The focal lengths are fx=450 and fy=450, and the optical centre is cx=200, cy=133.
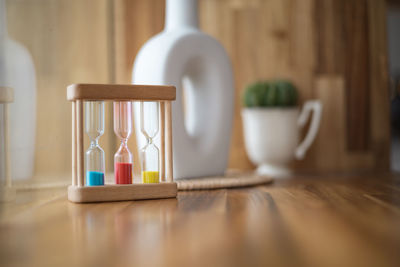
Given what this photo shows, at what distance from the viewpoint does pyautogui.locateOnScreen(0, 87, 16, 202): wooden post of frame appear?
624 mm

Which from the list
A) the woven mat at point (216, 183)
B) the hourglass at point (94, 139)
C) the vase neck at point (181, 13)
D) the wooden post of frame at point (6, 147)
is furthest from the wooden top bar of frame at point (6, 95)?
the vase neck at point (181, 13)

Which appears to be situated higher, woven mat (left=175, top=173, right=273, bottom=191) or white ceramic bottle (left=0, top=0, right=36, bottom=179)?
white ceramic bottle (left=0, top=0, right=36, bottom=179)

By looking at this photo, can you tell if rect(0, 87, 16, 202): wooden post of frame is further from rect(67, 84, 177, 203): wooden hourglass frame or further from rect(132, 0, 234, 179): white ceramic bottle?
rect(132, 0, 234, 179): white ceramic bottle

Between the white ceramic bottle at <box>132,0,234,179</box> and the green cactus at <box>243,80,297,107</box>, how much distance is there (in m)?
0.25

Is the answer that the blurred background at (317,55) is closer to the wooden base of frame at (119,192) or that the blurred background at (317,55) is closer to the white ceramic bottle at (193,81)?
the white ceramic bottle at (193,81)

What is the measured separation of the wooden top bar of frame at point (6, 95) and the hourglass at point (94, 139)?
0.11m

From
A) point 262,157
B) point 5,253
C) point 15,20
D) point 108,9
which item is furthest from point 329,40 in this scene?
point 5,253

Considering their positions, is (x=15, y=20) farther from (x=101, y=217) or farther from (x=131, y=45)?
(x=131, y=45)

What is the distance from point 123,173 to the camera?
2.40 feet

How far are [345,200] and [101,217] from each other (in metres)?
0.37

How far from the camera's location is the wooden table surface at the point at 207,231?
14.1 inches

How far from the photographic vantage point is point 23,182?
2.34 ft

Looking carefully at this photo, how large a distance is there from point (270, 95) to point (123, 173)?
2.16ft

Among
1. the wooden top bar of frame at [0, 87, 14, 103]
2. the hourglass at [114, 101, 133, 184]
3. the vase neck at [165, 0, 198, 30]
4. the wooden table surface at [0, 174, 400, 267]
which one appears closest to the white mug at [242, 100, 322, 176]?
the vase neck at [165, 0, 198, 30]
